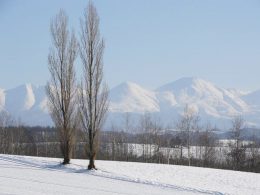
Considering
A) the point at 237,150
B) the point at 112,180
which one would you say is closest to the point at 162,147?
the point at 237,150

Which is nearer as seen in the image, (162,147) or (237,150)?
(237,150)

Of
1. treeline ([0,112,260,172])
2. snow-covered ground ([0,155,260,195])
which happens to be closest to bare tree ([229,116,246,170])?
treeline ([0,112,260,172])

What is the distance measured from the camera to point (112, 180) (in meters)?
26.7

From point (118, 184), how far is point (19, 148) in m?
62.7

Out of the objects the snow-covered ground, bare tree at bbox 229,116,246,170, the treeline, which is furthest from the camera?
the treeline

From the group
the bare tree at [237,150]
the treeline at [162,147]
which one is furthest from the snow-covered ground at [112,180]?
the bare tree at [237,150]

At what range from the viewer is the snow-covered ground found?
21641mm

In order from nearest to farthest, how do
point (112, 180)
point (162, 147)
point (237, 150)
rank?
point (112, 180) → point (237, 150) → point (162, 147)

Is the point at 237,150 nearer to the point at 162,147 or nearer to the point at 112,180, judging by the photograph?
the point at 162,147

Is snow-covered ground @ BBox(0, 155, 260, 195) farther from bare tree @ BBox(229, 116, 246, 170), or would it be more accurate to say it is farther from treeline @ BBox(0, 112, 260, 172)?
bare tree @ BBox(229, 116, 246, 170)

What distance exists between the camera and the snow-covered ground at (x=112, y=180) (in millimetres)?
21641

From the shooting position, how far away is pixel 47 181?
23453mm

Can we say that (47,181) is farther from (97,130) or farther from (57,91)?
(57,91)

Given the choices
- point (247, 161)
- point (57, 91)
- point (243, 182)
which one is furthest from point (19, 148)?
point (243, 182)
